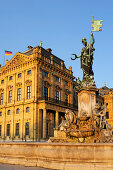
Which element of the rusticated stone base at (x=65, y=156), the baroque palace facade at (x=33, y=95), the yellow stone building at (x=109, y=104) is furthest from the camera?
the yellow stone building at (x=109, y=104)

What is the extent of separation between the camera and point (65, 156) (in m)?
7.32

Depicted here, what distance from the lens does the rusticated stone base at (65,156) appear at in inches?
267

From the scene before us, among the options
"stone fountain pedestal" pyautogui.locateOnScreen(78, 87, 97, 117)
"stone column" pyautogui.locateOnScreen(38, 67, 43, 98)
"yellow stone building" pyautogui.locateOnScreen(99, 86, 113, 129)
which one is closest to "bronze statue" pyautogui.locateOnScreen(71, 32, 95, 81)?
"stone fountain pedestal" pyautogui.locateOnScreen(78, 87, 97, 117)

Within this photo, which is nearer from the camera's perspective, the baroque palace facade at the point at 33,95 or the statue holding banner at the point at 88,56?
the statue holding banner at the point at 88,56

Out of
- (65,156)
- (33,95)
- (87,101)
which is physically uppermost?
(33,95)

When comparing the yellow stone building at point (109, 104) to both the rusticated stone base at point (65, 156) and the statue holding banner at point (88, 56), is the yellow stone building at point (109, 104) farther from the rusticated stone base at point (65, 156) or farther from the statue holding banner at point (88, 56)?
the rusticated stone base at point (65, 156)

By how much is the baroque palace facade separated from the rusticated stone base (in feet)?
106

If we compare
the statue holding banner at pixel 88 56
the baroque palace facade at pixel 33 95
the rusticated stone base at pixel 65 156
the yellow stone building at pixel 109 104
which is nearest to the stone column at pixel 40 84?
the baroque palace facade at pixel 33 95

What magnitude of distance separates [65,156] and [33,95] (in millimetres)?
37170

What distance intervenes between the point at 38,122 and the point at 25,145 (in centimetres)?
3437

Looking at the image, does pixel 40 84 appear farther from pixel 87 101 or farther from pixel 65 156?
pixel 65 156

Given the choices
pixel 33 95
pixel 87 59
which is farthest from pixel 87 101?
pixel 33 95

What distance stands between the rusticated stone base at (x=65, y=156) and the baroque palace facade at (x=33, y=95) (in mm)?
32336

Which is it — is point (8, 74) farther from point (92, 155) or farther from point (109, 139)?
point (92, 155)
